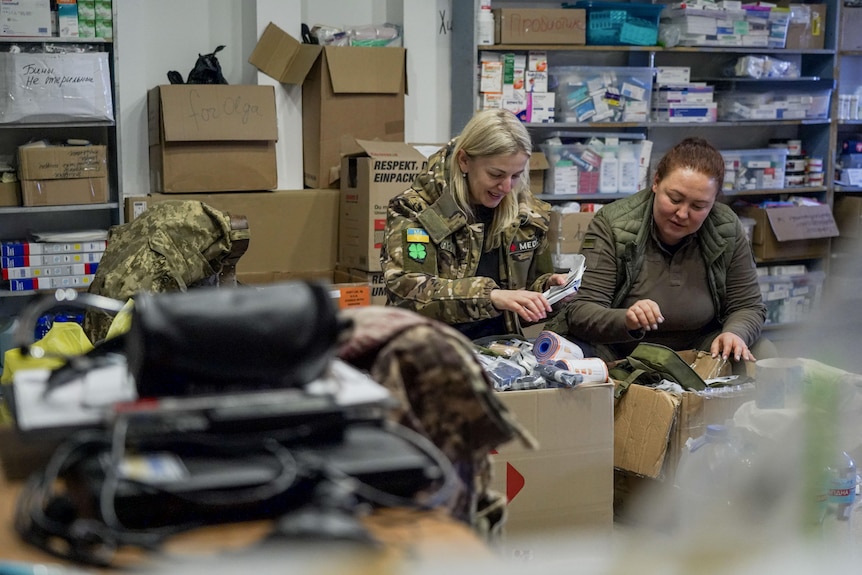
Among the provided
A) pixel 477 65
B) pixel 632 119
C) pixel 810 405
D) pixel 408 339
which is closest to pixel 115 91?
pixel 477 65

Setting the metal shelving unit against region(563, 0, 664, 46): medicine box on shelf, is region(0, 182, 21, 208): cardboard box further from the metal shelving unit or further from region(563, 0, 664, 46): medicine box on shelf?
region(563, 0, 664, 46): medicine box on shelf

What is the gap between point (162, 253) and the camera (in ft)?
9.38

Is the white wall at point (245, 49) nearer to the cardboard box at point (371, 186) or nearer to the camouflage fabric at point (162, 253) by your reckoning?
the cardboard box at point (371, 186)

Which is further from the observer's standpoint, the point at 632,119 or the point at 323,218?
the point at 632,119

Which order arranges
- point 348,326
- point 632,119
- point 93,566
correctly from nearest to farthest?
point 93,566
point 348,326
point 632,119

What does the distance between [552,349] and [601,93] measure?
2.80m

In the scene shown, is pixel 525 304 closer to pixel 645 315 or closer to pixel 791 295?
pixel 645 315

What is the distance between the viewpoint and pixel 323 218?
4879mm

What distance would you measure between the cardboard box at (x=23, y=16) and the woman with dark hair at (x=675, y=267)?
2.59 meters

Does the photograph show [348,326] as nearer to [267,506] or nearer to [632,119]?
[267,506]

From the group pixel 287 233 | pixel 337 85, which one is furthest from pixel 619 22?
pixel 287 233

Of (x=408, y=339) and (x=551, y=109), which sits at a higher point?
(x=551, y=109)

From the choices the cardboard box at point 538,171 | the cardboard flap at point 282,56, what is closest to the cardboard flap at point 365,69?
the cardboard flap at point 282,56

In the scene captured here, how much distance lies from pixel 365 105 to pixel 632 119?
4.75 feet
